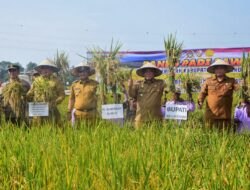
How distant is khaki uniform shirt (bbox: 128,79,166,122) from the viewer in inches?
215

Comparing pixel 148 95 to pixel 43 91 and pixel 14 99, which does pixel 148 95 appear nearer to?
pixel 43 91

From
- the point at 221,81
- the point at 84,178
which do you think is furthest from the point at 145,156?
the point at 221,81

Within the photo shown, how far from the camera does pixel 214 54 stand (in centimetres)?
1512

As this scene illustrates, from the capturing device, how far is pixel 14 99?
548 centimetres

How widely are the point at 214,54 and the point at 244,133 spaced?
11.2 metres

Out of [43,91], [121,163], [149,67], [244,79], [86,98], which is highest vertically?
[149,67]

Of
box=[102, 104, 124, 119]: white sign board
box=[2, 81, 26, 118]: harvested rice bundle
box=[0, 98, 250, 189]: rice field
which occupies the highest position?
box=[2, 81, 26, 118]: harvested rice bundle

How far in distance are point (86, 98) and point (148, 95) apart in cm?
84

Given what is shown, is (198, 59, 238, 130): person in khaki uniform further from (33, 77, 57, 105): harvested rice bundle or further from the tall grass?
(33, 77, 57, 105): harvested rice bundle

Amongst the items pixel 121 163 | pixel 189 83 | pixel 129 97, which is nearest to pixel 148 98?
pixel 129 97

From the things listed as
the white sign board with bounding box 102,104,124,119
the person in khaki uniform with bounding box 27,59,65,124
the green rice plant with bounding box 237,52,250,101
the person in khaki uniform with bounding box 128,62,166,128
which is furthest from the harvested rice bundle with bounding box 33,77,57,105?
the green rice plant with bounding box 237,52,250,101

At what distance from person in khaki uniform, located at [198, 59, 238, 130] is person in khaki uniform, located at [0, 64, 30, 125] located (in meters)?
2.29

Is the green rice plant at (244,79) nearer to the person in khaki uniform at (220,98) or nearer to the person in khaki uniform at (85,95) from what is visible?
the person in khaki uniform at (220,98)

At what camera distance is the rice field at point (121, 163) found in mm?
2445
